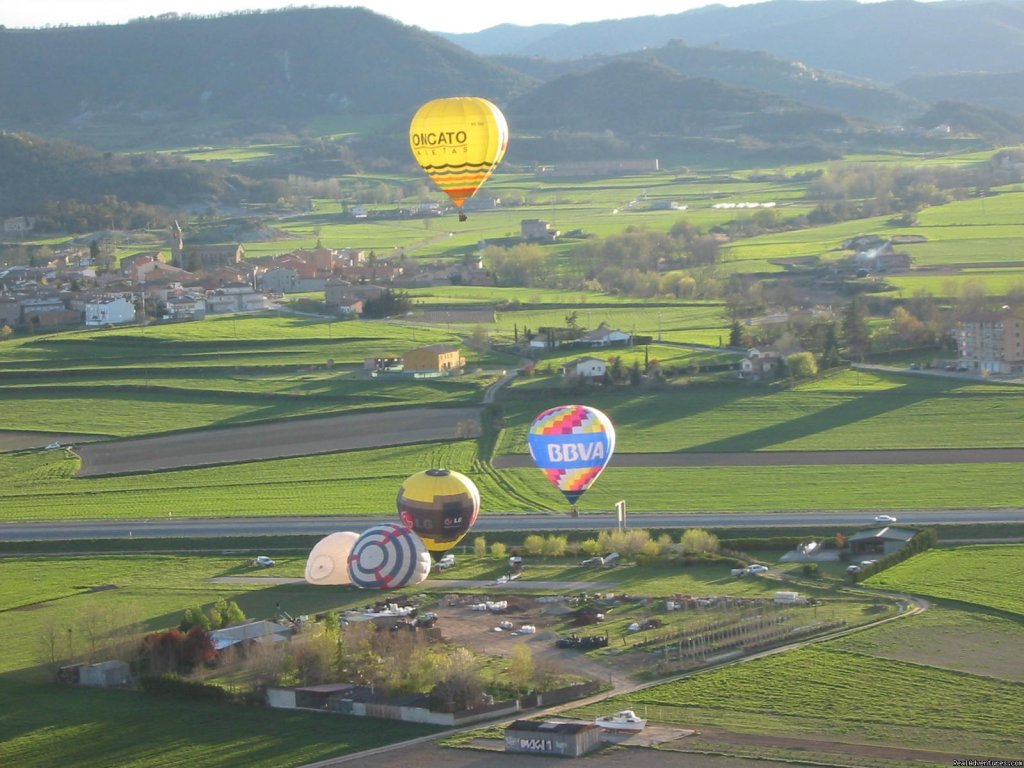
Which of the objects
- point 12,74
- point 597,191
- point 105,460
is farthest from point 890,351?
point 12,74

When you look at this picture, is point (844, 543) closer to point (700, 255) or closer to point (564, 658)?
point (564, 658)

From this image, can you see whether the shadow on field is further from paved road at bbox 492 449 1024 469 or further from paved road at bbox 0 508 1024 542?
paved road at bbox 0 508 1024 542

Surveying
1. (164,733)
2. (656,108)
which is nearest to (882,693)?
(164,733)

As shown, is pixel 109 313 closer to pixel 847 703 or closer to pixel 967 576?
pixel 967 576

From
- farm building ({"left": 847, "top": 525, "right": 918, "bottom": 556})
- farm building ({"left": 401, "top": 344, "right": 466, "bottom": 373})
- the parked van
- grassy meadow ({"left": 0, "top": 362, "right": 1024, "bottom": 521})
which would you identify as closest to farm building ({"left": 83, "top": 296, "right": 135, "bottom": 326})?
grassy meadow ({"left": 0, "top": 362, "right": 1024, "bottom": 521})

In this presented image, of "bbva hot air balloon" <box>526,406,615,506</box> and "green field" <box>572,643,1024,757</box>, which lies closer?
"green field" <box>572,643,1024,757</box>

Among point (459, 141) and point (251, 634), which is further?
point (459, 141)

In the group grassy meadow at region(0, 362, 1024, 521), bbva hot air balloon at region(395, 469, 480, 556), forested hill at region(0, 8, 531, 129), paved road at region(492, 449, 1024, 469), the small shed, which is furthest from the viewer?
forested hill at region(0, 8, 531, 129)
